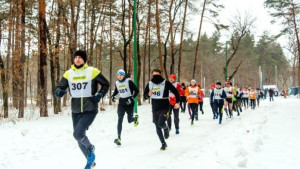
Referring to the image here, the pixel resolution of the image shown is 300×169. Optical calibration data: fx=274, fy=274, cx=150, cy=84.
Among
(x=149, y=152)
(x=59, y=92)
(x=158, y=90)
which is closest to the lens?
(x=59, y=92)

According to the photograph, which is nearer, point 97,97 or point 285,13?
point 97,97

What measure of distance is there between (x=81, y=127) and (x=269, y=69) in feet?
247

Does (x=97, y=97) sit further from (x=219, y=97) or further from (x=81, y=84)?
(x=219, y=97)

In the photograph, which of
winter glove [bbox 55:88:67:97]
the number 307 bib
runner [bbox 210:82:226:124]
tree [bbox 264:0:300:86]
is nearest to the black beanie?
the number 307 bib

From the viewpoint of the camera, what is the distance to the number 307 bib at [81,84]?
16.3ft

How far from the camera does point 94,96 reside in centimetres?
488

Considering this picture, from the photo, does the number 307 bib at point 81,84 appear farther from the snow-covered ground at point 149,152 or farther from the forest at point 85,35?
the forest at point 85,35

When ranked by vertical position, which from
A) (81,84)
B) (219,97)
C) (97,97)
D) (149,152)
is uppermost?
(81,84)

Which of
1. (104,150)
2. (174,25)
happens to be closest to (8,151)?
(104,150)

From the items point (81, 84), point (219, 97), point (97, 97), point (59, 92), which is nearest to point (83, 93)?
point (81, 84)

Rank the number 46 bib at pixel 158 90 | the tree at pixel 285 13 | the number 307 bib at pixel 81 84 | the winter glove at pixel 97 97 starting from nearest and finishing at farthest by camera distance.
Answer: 1. the winter glove at pixel 97 97
2. the number 307 bib at pixel 81 84
3. the number 46 bib at pixel 158 90
4. the tree at pixel 285 13

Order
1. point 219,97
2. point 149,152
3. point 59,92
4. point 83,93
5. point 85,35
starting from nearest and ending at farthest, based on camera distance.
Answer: point 59,92, point 83,93, point 149,152, point 219,97, point 85,35

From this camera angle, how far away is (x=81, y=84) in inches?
196

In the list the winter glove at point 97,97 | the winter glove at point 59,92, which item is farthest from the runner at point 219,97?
the winter glove at point 59,92
